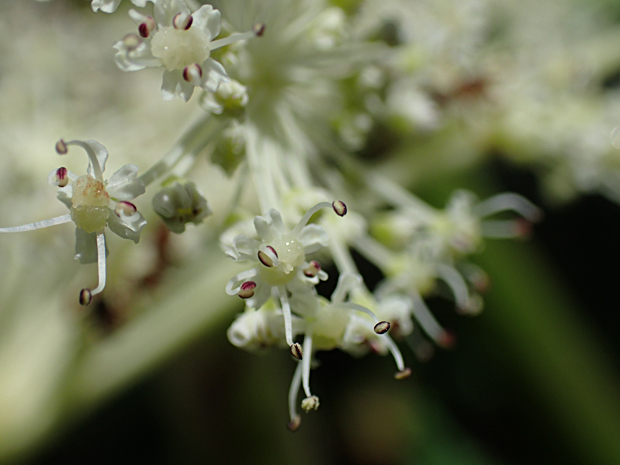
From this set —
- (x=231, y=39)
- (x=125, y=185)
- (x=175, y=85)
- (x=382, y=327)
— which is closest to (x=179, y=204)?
(x=125, y=185)

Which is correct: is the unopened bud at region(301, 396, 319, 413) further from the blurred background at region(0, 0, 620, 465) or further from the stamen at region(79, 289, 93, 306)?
the blurred background at region(0, 0, 620, 465)

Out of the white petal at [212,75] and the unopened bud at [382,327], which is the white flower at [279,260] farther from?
the white petal at [212,75]

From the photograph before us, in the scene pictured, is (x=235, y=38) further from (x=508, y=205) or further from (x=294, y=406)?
(x=508, y=205)

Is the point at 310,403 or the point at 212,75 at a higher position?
the point at 212,75

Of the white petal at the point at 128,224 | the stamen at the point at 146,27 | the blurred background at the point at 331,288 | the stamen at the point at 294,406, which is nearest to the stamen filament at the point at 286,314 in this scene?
the stamen at the point at 294,406

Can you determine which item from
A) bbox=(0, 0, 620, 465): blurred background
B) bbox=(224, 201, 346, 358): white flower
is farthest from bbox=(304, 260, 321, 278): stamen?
bbox=(0, 0, 620, 465): blurred background

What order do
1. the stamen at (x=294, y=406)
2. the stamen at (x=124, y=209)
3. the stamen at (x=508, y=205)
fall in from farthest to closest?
the stamen at (x=508, y=205) < the stamen at (x=294, y=406) < the stamen at (x=124, y=209)

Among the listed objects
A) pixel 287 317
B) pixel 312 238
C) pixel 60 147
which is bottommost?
pixel 287 317
